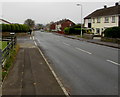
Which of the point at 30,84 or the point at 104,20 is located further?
the point at 104,20

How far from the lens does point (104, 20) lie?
44.3 metres

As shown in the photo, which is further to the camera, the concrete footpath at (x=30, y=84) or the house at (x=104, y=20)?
the house at (x=104, y=20)

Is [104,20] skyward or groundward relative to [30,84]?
skyward

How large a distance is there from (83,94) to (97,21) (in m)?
43.6

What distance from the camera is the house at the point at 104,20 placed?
4038 centimetres

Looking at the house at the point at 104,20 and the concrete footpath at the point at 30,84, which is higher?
the house at the point at 104,20

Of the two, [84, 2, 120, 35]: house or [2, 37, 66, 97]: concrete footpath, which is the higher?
[84, 2, 120, 35]: house

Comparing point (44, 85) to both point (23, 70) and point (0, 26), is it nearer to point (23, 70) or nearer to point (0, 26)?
point (23, 70)

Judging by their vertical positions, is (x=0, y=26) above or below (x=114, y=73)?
above

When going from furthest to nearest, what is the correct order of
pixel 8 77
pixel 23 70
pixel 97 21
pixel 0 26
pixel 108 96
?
pixel 97 21
pixel 0 26
pixel 23 70
pixel 8 77
pixel 108 96

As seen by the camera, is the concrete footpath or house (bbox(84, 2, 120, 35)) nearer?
the concrete footpath

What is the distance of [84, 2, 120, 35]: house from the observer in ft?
132

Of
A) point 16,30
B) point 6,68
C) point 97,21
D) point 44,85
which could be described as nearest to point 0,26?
point 16,30

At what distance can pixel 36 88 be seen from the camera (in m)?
6.29
